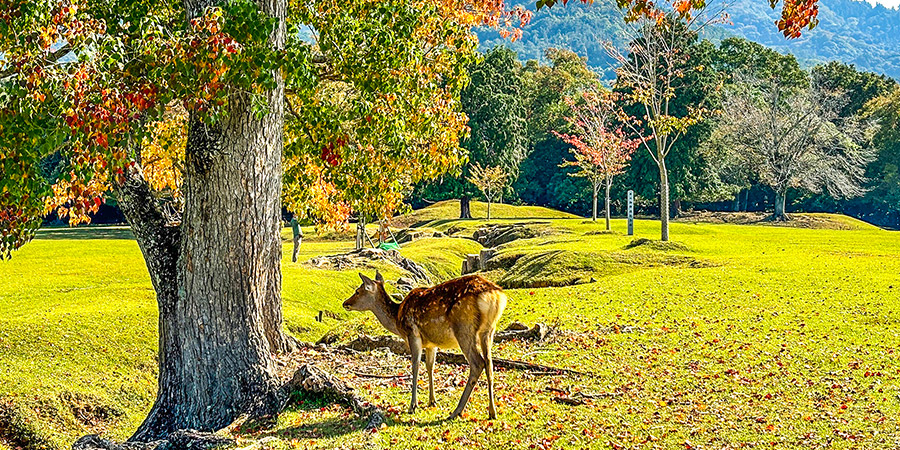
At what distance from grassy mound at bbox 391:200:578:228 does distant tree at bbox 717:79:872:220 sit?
1723 centimetres

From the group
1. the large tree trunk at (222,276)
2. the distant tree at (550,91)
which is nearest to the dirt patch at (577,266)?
the large tree trunk at (222,276)

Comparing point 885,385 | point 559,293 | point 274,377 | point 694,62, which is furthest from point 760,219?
point 274,377

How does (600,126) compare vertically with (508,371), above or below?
above

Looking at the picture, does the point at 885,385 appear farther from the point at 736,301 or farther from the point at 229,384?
the point at 229,384

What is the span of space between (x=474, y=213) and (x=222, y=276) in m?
66.9

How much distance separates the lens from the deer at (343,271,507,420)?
9.96m

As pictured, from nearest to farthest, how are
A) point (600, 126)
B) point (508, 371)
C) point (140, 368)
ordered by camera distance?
point (508, 371) < point (140, 368) < point (600, 126)

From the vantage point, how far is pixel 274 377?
11.2 meters

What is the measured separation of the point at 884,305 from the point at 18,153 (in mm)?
19499

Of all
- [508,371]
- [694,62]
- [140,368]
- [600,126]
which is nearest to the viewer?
[508,371]

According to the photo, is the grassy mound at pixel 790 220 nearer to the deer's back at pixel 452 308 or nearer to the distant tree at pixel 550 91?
the distant tree at pixel 550 91

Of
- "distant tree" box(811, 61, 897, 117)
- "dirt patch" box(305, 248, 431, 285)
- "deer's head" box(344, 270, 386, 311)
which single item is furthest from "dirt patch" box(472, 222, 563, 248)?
"distant tree" box(811, 61, 897, 117)

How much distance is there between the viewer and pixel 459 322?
33.0 feet

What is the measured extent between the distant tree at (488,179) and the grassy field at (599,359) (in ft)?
119
